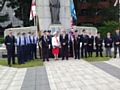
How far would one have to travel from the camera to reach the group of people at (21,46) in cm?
1048

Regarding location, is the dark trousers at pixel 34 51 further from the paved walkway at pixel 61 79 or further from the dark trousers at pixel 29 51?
the paved walkway at pixel 61 79

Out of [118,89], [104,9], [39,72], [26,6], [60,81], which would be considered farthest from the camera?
[104,9]

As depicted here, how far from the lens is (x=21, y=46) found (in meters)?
11.2

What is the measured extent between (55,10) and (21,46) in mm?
4380

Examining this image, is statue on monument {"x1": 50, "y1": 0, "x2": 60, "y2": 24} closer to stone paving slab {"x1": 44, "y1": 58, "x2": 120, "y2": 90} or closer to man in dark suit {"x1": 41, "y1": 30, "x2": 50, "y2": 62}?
man in dark suit {"x1": 41, "y1": 30, "x2": 50, "y2": 62}

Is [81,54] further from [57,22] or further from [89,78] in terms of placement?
[89,78]

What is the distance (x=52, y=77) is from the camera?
7.64 metres

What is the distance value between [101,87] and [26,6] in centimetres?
2221

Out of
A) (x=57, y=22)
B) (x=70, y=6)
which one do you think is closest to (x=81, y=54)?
(x=57, y=22)

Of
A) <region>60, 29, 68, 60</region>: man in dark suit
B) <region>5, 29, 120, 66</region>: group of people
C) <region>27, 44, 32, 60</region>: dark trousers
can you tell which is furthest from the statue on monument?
<region>27, 44, 32, 60</region>: dark trousers

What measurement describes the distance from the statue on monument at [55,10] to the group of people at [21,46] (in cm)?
254

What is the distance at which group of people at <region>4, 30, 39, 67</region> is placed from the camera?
10484 millimetres

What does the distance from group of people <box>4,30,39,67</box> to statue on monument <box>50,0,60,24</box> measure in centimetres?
254

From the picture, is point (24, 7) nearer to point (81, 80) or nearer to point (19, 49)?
point (19, 49)
